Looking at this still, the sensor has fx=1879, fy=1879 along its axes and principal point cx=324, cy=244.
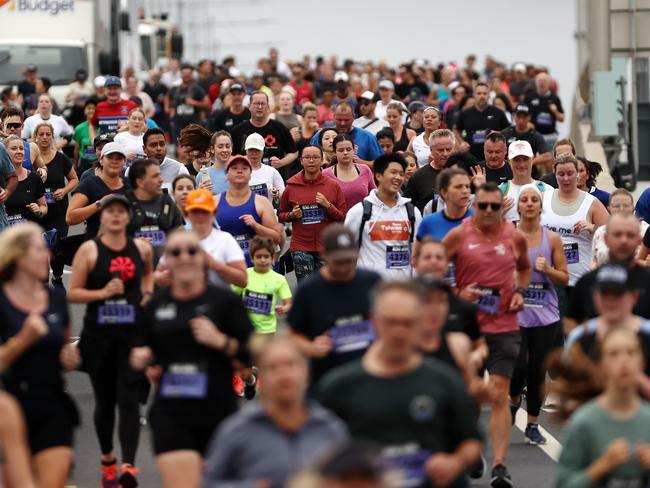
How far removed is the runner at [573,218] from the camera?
46.4 feet

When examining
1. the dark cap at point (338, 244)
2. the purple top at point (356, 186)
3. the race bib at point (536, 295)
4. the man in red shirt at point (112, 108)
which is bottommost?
the race bib at point (536, 295)

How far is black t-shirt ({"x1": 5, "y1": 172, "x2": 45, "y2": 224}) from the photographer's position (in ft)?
55.0

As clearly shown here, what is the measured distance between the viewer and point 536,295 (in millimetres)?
12539

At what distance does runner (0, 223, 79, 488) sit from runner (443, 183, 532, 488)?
3.17 metres

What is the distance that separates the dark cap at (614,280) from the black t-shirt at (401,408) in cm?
132

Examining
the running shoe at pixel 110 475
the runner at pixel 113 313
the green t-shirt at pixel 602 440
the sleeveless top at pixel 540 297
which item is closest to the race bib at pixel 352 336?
the runner at pixel 113 313

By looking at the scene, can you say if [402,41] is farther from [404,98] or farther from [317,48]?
[404,98]

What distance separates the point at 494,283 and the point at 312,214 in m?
4.26

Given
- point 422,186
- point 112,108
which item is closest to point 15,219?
point 422,186

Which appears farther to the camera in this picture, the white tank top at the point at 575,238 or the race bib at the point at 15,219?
the race bib at the point at 15,219

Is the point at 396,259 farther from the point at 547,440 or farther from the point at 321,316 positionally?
the point at 321,316

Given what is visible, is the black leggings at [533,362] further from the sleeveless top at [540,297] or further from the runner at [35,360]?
the runner at [35,360]

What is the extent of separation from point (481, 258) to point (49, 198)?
7228mm

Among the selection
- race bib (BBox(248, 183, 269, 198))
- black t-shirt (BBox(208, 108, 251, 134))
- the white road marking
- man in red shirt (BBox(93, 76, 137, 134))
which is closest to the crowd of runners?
the white road marking
